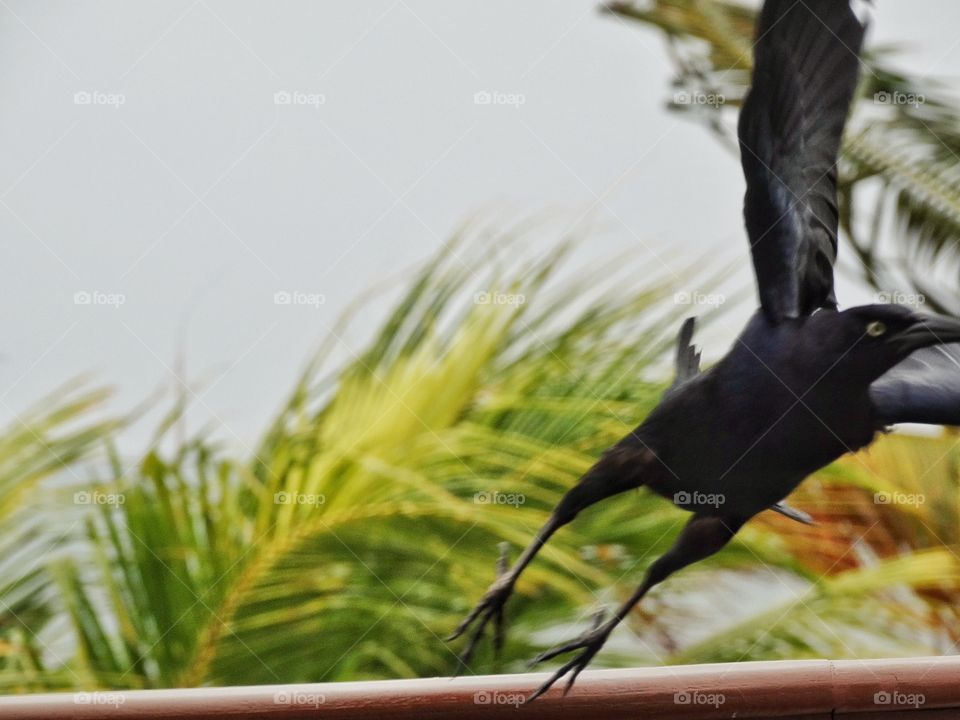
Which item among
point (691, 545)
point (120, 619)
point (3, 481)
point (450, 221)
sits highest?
point (450, 221)

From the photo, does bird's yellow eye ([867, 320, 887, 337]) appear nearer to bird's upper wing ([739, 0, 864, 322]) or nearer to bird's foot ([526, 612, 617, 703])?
bird's upper wing ([739, 0, 864, 322])

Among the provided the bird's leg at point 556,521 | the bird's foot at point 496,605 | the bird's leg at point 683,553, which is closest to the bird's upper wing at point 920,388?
the bird's leg at point 683,553

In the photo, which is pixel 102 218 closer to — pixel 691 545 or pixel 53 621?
pixel 53 621

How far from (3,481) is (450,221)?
0.99 meters

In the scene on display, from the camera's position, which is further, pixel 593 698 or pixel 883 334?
pixel 883 334

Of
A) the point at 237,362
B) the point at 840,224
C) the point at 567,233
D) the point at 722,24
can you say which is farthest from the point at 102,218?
the point at 840,224

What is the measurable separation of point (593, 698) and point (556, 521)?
55 centimetres

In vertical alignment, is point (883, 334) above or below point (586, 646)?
above

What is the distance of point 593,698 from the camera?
1.48 metres

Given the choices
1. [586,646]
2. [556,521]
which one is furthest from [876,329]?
[586,646]

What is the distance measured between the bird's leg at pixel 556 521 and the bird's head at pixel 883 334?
1.48 ft

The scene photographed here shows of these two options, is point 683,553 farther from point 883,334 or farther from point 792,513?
point 883,334

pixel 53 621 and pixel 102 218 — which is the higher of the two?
pixel 102 218

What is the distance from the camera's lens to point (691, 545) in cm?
200
